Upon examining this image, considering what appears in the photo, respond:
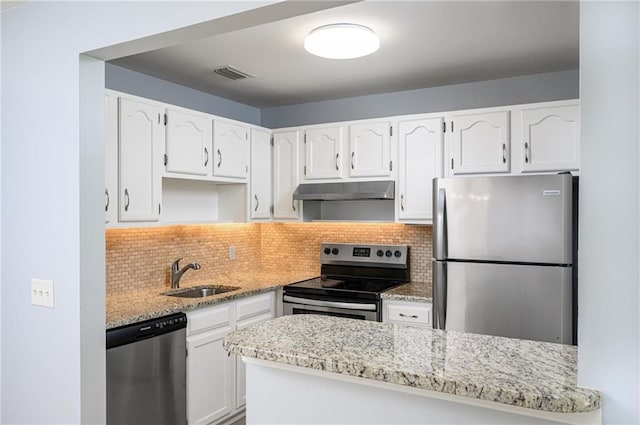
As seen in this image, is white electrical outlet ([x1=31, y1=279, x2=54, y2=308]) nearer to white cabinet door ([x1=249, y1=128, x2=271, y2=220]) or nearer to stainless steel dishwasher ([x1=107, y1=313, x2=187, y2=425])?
stainless steel dishwasher ([x1=107, y1=313, x2=187, y2=425])

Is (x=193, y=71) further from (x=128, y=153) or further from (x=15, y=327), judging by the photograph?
(x=15, y=327)

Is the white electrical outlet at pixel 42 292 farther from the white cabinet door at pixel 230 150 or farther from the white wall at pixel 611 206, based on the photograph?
the white wall at pixel 611 206

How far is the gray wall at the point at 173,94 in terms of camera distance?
3.14 m

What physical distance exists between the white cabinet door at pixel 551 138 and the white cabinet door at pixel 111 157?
258 cm

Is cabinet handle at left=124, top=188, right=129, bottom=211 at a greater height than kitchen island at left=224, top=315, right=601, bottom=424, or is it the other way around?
cabinet handle at left=124, top=188, right=129, bottom=211

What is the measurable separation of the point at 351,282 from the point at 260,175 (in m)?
1.16

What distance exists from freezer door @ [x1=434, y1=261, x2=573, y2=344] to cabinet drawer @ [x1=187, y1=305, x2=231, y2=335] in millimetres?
1374

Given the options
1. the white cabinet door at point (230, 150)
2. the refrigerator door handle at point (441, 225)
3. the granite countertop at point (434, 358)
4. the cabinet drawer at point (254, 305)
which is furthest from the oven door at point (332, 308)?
the granite countertop at point (434, 358)

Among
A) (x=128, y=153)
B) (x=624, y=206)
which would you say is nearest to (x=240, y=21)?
(x=624, y=206)

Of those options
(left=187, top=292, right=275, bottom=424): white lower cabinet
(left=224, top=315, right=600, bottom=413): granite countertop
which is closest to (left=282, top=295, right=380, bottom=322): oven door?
(left=187, top=292, right=275, bottom=424): white lower cabinet

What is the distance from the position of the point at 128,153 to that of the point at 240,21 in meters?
1.48

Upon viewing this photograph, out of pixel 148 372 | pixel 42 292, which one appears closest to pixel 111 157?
pixel 42 292

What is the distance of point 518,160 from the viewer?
3145mm

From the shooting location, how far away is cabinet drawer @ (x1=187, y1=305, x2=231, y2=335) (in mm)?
2867
